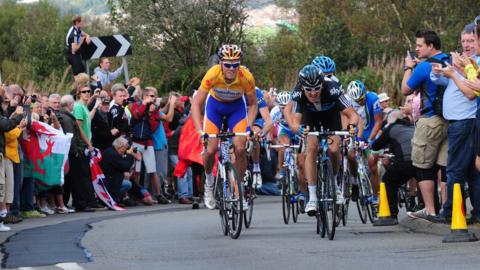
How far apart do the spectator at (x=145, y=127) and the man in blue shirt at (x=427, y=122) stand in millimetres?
9498

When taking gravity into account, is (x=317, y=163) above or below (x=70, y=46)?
below

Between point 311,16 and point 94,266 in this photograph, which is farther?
point 311,16

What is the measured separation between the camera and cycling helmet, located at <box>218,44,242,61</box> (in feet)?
54.1

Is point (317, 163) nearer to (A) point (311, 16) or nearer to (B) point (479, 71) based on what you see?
(B) point (479, 71)

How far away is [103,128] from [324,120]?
8578 mm

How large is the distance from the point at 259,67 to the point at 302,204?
27.0 m

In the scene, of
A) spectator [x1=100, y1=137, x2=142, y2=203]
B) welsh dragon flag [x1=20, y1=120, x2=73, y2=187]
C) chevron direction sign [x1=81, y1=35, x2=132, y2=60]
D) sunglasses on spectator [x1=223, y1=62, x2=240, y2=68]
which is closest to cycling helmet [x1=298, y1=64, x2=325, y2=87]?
sunglasses on spectator [x1=223, y1=62, x2=240, y2=68]

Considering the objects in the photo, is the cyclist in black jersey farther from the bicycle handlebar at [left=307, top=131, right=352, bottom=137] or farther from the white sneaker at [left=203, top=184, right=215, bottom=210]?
the white sneaker at [left=203, top=184, right=215, bottom=210]

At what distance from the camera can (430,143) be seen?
16109 millimetres

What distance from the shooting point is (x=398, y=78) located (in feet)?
128

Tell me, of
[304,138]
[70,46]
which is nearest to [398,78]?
[70,46]

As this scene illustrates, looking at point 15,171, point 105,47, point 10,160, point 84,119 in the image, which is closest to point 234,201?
point 10,160

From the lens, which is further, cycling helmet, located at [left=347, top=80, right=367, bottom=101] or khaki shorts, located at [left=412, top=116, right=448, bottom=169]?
cycling helmet, located at [left=347, top=80, right=367, bottom=101]

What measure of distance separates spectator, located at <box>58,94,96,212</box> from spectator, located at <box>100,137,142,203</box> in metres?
0.77
